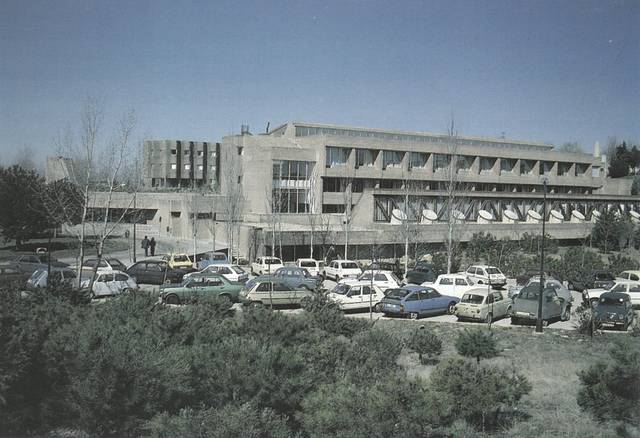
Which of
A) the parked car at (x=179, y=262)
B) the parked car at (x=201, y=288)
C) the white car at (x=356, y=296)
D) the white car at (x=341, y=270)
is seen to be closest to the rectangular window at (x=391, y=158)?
the white car at (x=341, y=270)

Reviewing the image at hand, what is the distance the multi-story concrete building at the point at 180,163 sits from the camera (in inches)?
3335

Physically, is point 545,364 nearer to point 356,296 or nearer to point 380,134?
point 356,296

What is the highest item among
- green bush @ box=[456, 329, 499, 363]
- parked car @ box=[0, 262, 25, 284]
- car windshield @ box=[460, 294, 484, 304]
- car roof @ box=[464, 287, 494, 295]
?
parked car @ box=[0, 262, 25, 284]

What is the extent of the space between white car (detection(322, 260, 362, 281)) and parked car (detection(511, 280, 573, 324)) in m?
10.5

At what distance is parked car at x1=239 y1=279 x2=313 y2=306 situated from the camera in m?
23.1

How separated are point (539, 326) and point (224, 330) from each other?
1264cm

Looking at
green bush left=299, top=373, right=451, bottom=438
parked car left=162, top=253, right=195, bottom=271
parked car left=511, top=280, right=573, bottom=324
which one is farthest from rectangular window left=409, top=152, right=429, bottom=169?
green bush left=299, top=373, right=451, bottom=438

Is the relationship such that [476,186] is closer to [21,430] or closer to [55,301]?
[55,301]

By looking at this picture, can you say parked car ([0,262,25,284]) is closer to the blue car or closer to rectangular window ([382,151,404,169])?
the blue car

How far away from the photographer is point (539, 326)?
21344 millimetres

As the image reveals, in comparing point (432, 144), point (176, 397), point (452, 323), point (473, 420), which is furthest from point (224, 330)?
point (432, 144)

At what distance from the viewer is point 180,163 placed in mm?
87062

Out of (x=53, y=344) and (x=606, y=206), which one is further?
(x=606, y=206)

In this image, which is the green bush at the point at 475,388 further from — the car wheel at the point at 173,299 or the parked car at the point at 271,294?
the car wheel at the point at 173,299
